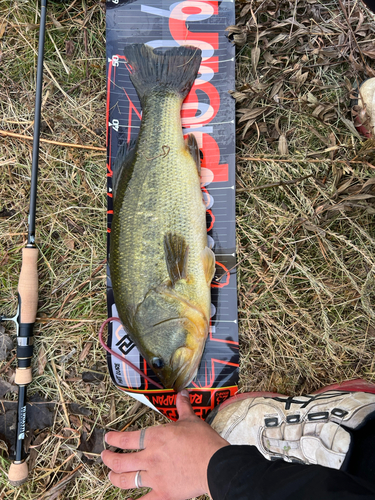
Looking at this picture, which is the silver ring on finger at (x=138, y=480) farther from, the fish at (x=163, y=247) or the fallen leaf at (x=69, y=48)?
the fallen leaf at (x=69, y=48)

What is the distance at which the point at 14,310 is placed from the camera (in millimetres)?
2535

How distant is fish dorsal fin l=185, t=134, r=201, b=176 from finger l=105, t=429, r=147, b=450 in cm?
177

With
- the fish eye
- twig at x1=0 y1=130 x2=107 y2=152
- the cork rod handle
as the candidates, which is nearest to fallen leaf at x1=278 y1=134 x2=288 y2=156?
twig at x1=0 y1=130 x2=107 y2=152

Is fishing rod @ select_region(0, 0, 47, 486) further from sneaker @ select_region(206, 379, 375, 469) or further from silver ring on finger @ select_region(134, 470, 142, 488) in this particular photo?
sneaker @ select_region(206, 379, 375, 469)

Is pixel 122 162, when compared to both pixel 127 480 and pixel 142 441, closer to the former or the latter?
pixel 142 441

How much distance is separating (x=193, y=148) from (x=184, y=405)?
1697 mm

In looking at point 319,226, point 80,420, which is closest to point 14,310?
point 80,420

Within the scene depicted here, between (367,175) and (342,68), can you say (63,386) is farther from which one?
(342,68)

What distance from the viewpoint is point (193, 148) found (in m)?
2.27

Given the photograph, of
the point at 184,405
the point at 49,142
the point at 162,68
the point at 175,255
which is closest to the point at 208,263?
the point at 175,255

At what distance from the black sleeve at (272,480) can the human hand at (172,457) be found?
23 cm

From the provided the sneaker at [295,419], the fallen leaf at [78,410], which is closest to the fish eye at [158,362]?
the sneaker at [295,419]

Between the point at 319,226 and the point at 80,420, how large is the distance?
88.0 inches

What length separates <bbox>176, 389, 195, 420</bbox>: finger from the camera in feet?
6.86
